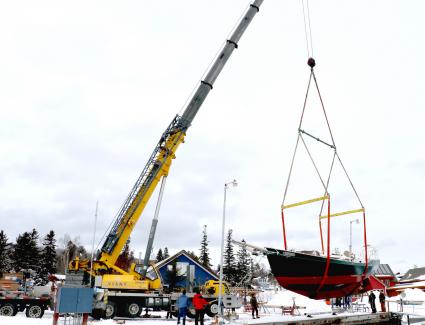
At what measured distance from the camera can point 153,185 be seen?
20484mm

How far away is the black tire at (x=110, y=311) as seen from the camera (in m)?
19.1

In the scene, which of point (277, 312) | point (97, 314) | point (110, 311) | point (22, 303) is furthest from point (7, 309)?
point (277, 312)

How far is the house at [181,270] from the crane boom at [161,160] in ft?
20.5

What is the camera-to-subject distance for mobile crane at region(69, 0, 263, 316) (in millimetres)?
19531

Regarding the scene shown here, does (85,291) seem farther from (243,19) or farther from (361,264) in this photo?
(243,19)

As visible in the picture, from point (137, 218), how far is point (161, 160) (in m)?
3.18

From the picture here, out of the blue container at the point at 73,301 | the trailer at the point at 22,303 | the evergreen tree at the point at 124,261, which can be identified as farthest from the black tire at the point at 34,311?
the evergreen tree at the point at 124,261

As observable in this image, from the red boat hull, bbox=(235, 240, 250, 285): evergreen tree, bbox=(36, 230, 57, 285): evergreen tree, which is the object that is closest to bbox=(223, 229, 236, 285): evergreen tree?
bbox=(235, 240, 250, 285): evergreen tree

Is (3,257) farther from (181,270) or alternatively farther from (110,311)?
(110,311)

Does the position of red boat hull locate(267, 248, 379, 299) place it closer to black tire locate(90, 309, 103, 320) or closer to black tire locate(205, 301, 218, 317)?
black tire locate(205, 301, 218, 317)

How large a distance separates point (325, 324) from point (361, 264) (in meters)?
3.26

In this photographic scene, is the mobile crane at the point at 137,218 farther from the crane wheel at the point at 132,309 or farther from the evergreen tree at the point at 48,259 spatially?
the evergreen tree at the point at 48,259

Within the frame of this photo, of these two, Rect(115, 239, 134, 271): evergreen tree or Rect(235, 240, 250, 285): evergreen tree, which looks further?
Rect(235, 240, 250, 285): evergreen tree

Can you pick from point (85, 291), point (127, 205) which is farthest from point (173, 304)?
point (85, 291)
